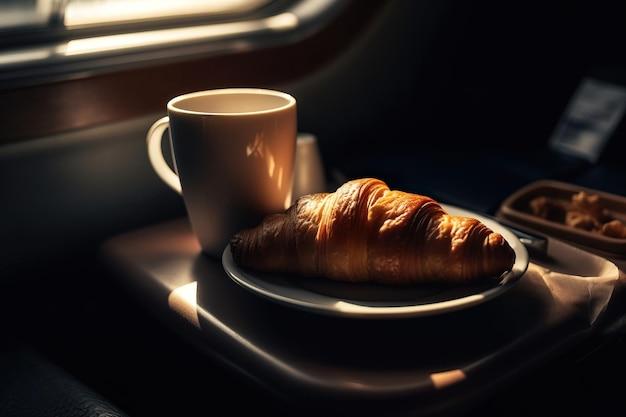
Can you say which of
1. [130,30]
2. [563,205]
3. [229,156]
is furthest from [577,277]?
[130,30]

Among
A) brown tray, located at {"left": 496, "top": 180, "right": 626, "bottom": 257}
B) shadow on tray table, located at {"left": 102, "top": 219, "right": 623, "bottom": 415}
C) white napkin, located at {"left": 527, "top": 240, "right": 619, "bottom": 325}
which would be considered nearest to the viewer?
shadow on tray table, located at {"left": 102, "top": 219, "right": 623, "bottom": 415}

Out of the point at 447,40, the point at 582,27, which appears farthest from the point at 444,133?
the point at 582,27

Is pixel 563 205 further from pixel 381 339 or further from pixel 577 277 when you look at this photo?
pixel 381 339

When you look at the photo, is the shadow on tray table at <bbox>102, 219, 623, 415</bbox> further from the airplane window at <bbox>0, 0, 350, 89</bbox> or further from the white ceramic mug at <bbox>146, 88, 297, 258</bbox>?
the airplane window at <bbox>0, 0, 350, 89</bbox>

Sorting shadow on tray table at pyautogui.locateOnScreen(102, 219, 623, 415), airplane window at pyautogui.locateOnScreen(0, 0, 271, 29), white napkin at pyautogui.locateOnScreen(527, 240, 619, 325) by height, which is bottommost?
shadow on tray table at pyautogui.locateOnScreen(102, 219, 623, 415)

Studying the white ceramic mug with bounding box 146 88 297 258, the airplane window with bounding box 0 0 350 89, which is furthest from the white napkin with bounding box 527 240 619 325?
the airplane window with bounding box 0 0 350 89

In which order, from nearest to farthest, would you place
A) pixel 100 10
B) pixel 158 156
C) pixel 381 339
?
pixel 381 339
pixel 158 156
pixel 100 10

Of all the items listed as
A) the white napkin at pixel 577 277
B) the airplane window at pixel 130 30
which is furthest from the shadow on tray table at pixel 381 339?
the airplane window at pixel 130 30
